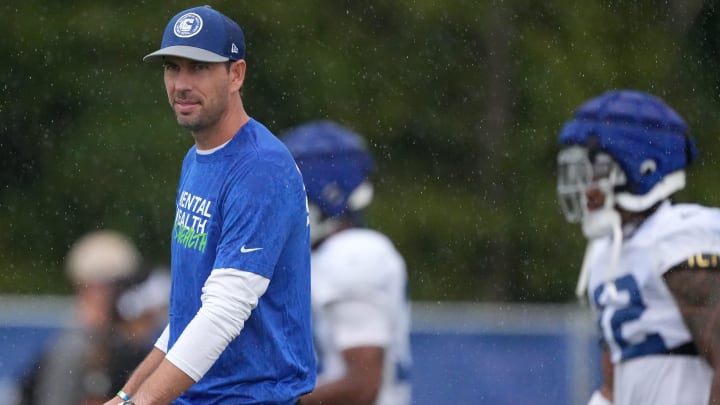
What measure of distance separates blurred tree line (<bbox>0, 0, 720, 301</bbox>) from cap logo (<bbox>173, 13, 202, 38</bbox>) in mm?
10052

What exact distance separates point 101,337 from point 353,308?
212 centimetres

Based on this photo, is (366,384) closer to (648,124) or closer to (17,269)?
(648,124)

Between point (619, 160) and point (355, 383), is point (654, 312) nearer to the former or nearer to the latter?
point (619, 160)

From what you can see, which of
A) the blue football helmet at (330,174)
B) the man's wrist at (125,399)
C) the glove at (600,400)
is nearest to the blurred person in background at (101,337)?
the blue football helmet at (330,174)

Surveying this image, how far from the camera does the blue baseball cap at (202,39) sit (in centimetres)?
480

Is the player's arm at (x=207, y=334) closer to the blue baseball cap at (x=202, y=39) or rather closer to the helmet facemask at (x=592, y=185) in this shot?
the blue baseball cap at (x=202, y=39)

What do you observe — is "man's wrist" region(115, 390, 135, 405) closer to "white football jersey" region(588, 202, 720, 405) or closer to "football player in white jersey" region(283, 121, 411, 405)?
"football player in white jersey" region(283, 121, 411, 405)

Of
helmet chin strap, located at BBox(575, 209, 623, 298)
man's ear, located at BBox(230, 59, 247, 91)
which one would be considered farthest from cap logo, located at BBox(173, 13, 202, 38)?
helmet chin strap, located at BBox(575, 209, 623, 298)

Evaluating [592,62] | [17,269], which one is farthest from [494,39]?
[17,269]

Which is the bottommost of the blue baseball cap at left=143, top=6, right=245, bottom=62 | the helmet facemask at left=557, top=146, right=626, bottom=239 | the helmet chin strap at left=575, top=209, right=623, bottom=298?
the helmet chin strap at left=575, top=209, right=623, bottom=298

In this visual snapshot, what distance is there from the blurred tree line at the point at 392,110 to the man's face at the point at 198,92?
10084 millimetres

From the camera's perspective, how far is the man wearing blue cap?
458 cm

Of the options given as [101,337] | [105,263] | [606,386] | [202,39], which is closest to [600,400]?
[606,386]

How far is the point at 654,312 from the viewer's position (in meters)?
6.03
